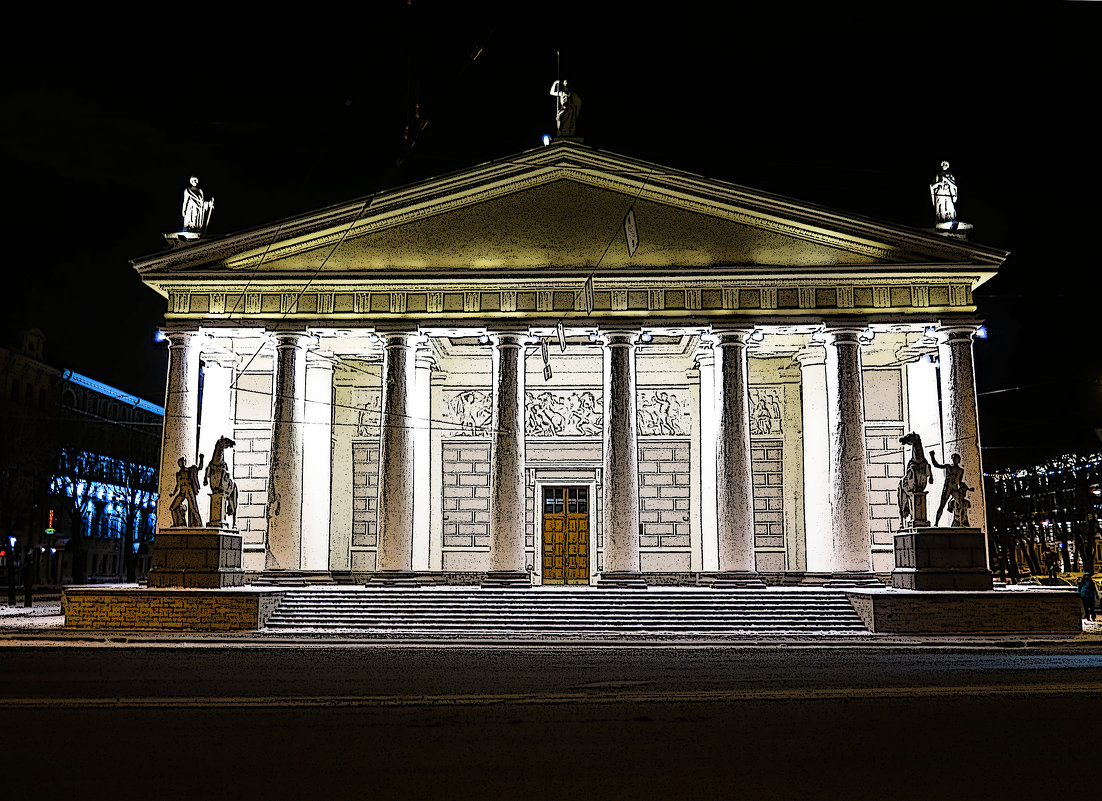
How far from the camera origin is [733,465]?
28.4 m

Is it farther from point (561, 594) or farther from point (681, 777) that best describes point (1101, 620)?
point (681, 777)

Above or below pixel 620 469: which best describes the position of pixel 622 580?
below

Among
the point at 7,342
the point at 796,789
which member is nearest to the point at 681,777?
the point at 796,789

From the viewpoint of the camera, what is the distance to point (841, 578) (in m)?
28.2

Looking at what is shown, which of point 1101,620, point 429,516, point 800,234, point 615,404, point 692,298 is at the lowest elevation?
point 1101,620

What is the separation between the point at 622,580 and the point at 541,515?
642cm

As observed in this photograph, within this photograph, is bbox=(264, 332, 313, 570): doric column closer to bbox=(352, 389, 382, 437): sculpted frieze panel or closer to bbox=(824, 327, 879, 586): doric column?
bbox=(352, 389, 382, 437): sculpted frieze panel

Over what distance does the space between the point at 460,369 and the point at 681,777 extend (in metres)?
27.4

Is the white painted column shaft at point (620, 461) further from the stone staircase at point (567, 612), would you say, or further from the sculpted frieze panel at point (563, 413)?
the sculpted frieze panel at point (563, 413)

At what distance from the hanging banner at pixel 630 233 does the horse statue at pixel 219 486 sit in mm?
12389

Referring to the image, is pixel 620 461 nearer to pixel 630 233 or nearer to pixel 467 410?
pixel 630 233

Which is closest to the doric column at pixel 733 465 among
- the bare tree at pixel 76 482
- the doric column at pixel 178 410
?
the doric column at pixel 178 410

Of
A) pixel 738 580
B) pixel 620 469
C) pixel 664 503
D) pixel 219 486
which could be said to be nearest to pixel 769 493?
pixel 664 503

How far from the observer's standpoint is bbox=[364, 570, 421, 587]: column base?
27922 millimetres
